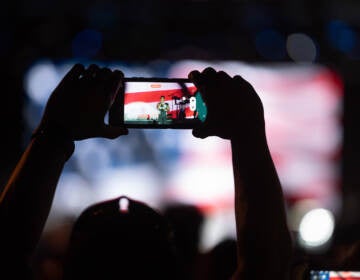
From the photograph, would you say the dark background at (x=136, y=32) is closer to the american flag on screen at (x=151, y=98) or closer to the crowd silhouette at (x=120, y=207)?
the american flag on screen at (x=151, y=98)

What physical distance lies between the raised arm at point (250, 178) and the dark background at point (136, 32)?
8.14 feet

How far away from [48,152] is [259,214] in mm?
270

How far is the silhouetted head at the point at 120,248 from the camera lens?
0.54 metres

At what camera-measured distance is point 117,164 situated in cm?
328

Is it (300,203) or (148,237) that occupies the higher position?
(148,237)

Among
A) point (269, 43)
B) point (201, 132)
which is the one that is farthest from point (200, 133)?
point (269, 43)

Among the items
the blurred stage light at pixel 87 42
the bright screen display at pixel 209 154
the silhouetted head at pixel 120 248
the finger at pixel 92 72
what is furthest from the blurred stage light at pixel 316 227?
the silhouetted head at pixel 120 248

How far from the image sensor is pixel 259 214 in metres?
A: 0.66

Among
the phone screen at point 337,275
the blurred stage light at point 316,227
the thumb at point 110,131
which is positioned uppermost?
the thumb at point 110,131

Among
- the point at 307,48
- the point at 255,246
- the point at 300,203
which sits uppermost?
the point at 307,48

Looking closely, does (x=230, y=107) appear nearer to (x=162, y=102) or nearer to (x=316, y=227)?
(x=162, y=102)

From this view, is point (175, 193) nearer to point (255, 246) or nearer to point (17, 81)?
point (17, 81)

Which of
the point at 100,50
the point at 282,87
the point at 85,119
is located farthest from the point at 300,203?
the point at 85,119

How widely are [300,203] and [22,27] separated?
2.01 metres
